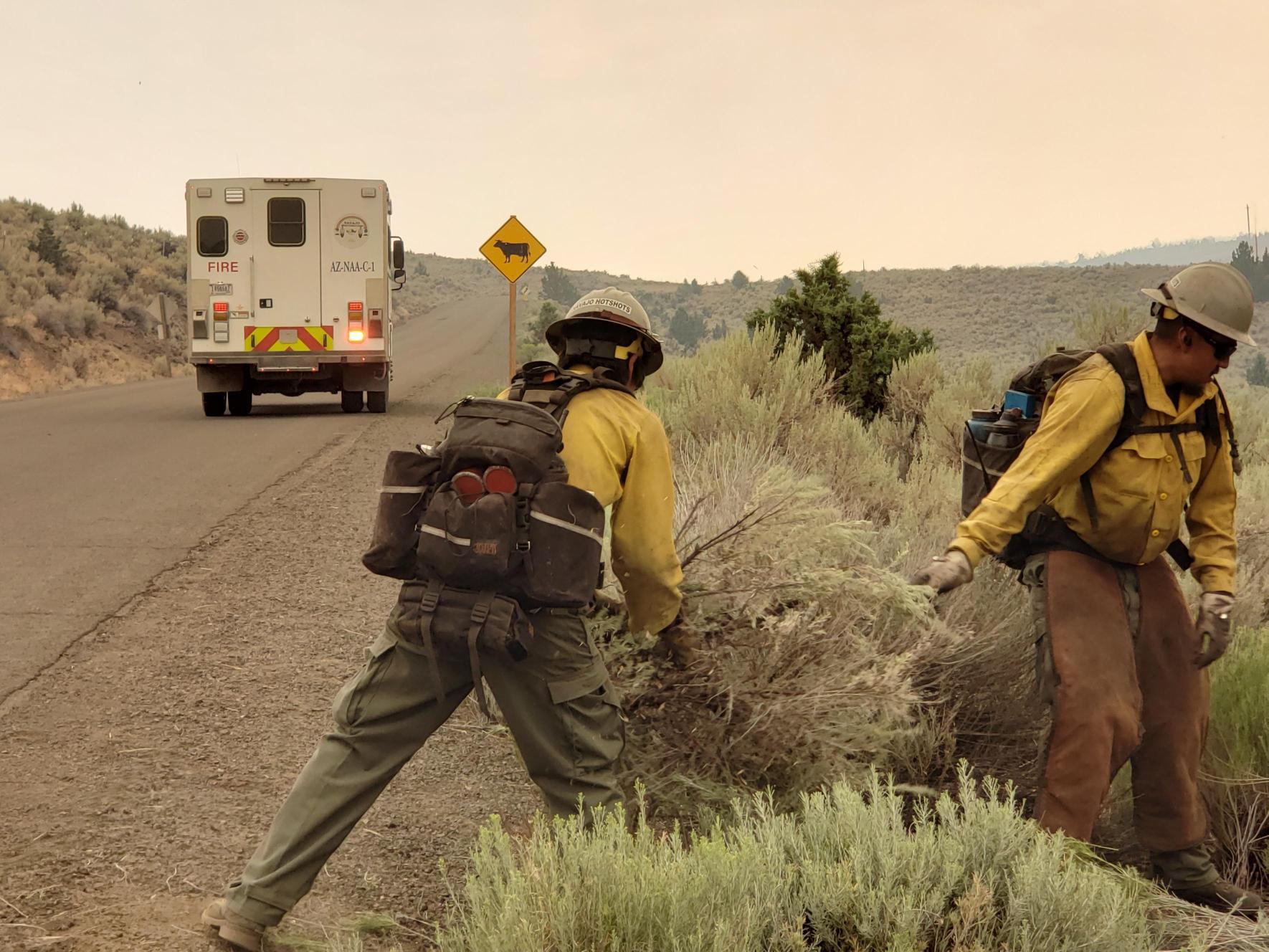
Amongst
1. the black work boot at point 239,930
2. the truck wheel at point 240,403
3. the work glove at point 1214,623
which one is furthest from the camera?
the truck wheel at point 240,403

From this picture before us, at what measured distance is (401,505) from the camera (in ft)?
10.8

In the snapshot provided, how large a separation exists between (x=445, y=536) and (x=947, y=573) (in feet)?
4.69

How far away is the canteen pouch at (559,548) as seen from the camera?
3.18 meters

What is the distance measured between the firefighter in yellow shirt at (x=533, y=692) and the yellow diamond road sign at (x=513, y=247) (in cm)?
1430

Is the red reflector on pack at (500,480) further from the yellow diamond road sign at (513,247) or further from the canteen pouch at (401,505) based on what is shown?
the yellow diamond road sign at (513,247)

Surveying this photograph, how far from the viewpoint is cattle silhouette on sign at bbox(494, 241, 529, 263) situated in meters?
17.6

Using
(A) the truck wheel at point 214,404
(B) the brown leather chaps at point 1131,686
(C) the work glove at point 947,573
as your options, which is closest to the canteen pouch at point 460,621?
(C) the work glove at point 947,573

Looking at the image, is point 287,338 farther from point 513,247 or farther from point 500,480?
point 500,480

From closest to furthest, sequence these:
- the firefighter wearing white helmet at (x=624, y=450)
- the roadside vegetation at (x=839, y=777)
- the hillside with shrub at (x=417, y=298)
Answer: the roadside vegetation at (x=839, y=777), the firefighter wearing white helmet at (x=624, y=450), the hillside with shrub at (x=417, y=298)

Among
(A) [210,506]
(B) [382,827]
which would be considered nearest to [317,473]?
(A) [210,506]

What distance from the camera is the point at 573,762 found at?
11.1 feet

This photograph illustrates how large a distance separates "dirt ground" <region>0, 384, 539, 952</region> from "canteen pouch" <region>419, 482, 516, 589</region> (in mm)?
1141

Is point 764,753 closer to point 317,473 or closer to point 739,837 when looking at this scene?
point 739,837

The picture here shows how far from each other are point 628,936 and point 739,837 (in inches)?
16.6
